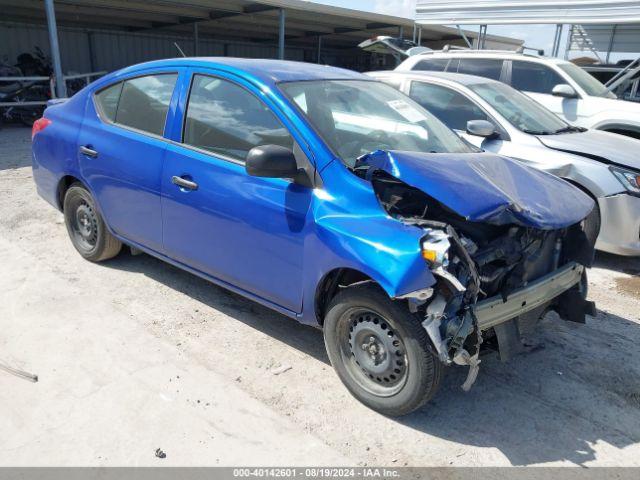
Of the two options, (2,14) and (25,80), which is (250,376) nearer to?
(25,80)

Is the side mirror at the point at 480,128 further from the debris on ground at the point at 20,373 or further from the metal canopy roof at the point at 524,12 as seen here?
the metal canopy roof at the point at 524,12

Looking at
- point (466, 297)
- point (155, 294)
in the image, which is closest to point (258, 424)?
point (466, 297)

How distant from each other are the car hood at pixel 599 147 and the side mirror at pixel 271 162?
3502 mm

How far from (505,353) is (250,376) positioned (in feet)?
4.82

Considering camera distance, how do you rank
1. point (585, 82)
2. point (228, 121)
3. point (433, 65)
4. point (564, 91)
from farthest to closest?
point (433, 65), point (585, 82), point (564, 91), point (228, 121)

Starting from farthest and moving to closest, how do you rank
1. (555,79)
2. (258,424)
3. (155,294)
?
(555,79)
(155,294)
(258,424)

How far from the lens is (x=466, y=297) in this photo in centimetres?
267

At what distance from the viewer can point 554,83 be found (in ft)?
26.0

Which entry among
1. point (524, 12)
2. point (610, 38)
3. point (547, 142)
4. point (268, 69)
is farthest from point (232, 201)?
point (610, 38)

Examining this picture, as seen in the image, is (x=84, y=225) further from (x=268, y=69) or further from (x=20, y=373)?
(x=268, y=69)

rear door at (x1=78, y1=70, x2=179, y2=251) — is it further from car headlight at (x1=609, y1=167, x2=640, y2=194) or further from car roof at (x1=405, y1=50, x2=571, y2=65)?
car roof at (x1=405, y1=50, x2=571, y2=65)

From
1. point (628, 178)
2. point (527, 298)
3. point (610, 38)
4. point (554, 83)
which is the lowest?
point (527, 298)

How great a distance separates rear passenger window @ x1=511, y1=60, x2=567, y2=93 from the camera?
25.9 ft

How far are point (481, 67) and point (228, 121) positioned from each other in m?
5.83
